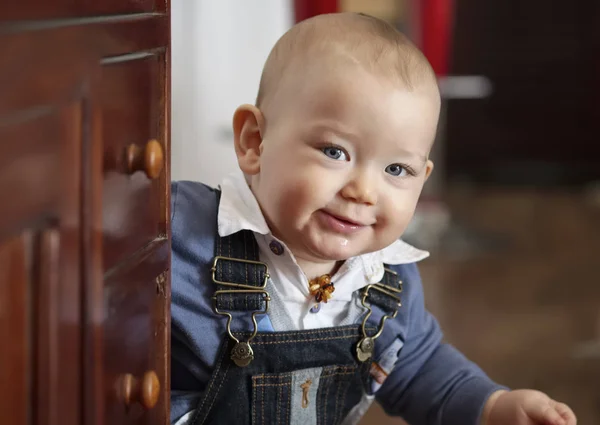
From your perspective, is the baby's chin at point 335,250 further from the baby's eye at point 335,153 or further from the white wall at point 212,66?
the white wall at point 212,66

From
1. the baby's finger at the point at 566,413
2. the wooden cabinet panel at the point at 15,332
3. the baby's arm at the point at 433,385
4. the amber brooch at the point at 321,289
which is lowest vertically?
the baby's arm at the point at 433,385

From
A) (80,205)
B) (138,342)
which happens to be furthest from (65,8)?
(138,342)

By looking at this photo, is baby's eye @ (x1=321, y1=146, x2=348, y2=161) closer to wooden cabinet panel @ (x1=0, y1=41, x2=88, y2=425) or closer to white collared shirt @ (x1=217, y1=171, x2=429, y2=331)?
white collared shirt @ (x1=217, y1=171, x2=429, y2=331)

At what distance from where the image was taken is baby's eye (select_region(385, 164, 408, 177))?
77 centimetres

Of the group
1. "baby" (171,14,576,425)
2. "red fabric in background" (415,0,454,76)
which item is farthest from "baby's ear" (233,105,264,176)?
"red fabric in background" (415,0,454,76)

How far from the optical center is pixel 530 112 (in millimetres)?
3904

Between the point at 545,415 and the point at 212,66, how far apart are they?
4.53ft

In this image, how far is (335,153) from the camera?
75 cm

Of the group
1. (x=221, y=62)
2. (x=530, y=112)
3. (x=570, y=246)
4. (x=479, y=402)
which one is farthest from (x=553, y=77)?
(x=479, y=402)

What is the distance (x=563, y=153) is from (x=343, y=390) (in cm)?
332

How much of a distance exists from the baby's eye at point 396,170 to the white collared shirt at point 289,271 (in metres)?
0.11

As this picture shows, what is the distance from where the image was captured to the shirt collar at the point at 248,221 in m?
0.79

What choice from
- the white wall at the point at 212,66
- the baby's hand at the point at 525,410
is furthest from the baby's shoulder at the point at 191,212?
the white wall at the point at 212,66

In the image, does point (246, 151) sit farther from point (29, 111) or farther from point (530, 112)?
point (530, 112)
